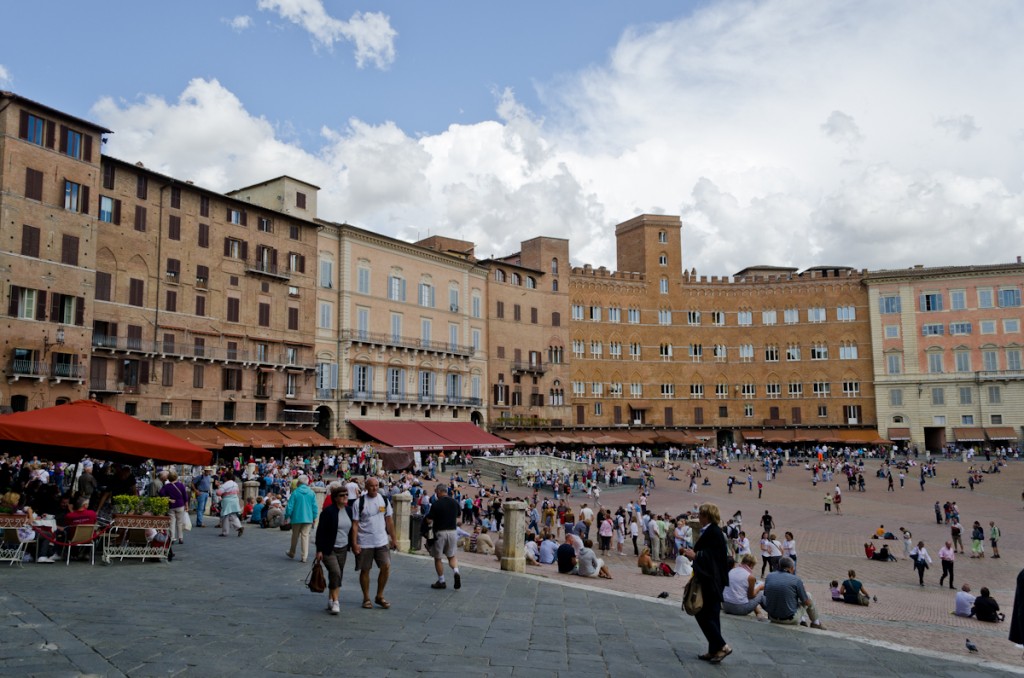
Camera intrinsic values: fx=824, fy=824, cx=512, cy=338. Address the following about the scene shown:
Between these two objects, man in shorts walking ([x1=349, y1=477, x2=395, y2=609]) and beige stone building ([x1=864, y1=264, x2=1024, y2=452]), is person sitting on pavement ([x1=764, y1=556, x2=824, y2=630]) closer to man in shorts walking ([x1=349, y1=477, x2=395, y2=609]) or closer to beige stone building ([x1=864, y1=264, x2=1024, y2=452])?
man in shorts walking ([x1=349, y1=477, x2=395, y2=609])

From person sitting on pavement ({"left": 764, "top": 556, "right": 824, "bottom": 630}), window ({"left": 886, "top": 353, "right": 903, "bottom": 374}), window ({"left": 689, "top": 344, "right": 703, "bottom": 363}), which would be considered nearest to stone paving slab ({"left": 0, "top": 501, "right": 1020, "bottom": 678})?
person sitting on pavement ({"left": 764, "top": 556, "right": 824, "bottom": 630})

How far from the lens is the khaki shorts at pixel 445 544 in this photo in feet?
37.6

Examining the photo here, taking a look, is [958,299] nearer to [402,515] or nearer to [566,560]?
[566,560]

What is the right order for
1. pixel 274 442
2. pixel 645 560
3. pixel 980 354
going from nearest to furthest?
pixel 645 560 → pixel 274 442 → pixel 980 354

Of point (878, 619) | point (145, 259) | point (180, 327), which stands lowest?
point (878, 619)

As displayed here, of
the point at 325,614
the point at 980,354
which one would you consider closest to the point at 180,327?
the point at 325,614

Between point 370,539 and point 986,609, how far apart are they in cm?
1214

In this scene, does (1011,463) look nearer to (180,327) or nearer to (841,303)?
(841,303)

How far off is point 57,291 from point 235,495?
23.5m

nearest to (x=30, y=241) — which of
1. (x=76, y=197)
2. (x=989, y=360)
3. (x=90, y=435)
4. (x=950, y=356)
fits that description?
(x=76, y=197)

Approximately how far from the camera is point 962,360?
6581 cm

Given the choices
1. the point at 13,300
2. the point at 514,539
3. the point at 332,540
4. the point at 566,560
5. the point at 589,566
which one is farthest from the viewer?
the point at 13,300

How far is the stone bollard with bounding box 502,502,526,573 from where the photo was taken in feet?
46.2

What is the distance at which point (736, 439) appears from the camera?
226ft
